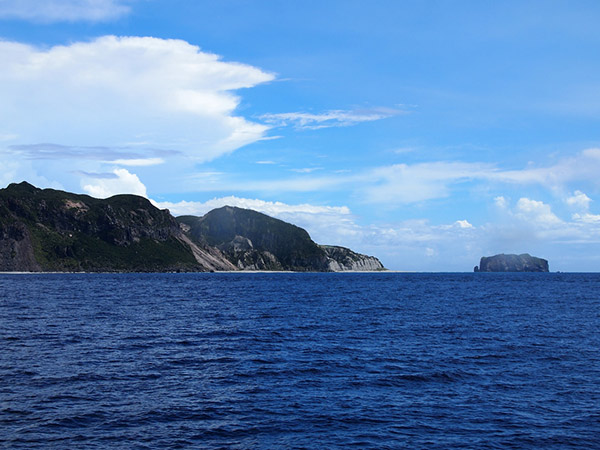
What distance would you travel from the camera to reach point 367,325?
240ft

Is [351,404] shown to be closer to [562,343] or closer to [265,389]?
[265,389]

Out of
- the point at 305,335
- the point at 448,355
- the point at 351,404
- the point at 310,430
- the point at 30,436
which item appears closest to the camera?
the point at 30,436

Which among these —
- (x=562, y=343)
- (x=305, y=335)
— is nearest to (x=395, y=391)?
(x=305, y=335)

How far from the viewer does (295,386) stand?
37.5 m

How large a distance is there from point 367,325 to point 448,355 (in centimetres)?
2400

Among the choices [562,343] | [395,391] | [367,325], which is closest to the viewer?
[395,391]

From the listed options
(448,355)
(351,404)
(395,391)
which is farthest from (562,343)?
(351,404)

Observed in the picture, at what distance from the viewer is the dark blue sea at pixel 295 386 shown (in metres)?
27.1

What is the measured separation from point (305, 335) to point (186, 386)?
88.4 feet

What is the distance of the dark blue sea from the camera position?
27.1 meters

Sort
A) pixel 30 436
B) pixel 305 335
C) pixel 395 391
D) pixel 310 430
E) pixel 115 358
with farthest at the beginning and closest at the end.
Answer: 1. pixel 305 335
2. pixel 115 358
3. pixel 395 391
4. pixel 310 430
5. pixel 30 436

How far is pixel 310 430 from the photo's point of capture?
1104 inches

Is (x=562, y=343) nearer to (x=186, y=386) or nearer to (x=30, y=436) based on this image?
(x=186, y=386)

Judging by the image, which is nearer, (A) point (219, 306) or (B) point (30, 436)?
(B) point (30, 436)
